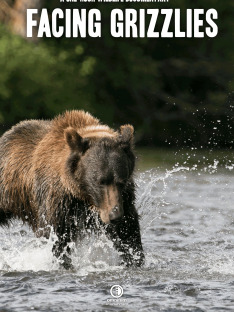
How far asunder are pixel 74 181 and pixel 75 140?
35cm

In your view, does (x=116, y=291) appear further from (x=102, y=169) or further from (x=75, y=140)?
(x=75, y=140)

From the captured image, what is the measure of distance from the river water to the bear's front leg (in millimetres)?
104

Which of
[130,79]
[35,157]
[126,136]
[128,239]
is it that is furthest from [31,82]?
[126,136]

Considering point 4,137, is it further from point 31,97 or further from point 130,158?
point 31,97

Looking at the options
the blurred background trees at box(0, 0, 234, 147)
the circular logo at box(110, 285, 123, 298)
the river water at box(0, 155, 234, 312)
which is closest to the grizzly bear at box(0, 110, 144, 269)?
the river water at box(0, 155, 234, 312)

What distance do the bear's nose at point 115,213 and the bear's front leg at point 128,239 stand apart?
60cm

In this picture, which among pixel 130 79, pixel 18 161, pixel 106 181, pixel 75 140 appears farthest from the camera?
pixel 130 79

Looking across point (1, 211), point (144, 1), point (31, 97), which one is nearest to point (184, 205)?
point (1, 211)

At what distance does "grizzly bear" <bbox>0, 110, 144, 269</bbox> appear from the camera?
6988 millimetres

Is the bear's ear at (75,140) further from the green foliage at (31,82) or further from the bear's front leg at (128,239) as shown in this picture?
the green foliage at (31,82)

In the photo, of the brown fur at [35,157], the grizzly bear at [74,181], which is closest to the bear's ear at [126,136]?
the grizzly bear at [74,181]

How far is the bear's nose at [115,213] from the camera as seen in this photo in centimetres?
684

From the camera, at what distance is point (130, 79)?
113ft

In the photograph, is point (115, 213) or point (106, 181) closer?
point (115, 213)
